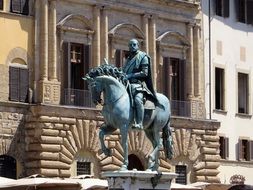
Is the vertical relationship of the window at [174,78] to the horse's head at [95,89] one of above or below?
above

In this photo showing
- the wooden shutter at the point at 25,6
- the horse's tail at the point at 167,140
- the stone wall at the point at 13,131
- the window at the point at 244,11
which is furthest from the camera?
the window at the point at 244,11

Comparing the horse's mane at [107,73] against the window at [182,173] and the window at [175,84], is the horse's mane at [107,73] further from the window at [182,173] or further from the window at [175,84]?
the window at [182,173]

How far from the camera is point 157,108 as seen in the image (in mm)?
21734

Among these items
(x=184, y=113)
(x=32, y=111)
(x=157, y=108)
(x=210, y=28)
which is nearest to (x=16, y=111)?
(x=32, y=111)

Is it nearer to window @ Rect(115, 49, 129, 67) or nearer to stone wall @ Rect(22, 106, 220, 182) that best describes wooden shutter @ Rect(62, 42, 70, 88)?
stone wall @ Rect(22, 106, 220, 182)

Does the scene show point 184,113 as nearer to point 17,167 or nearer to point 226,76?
point 226,76

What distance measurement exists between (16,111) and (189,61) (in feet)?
32.2

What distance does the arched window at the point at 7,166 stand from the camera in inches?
1451

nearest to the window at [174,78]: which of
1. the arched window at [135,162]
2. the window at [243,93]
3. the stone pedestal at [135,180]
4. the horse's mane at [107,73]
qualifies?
the arched window at [135,162]

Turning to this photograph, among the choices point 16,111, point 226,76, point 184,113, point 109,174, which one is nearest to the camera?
point 109,174

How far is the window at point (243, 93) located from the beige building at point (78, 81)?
394 centimetres

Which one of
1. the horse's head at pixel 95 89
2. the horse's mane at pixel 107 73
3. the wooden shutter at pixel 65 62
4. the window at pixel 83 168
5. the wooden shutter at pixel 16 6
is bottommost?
the window at pixel 83 168

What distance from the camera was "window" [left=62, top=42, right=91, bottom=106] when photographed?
1522 inches

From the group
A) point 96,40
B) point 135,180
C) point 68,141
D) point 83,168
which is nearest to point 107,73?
point 135,180
